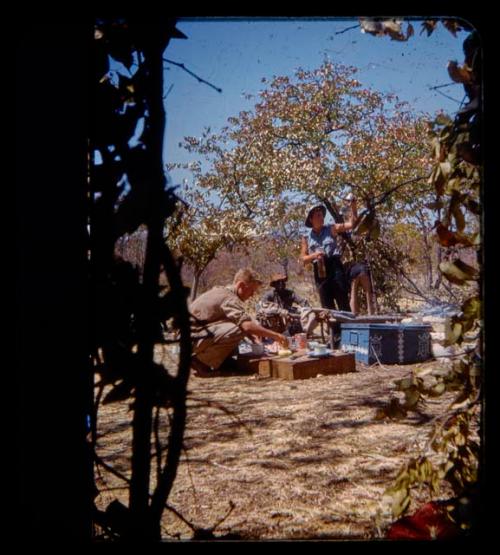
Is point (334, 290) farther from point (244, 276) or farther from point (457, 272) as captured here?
point (457, 272)

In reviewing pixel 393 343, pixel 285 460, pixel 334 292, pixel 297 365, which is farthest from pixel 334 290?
pixel 285 460

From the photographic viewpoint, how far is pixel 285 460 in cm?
248

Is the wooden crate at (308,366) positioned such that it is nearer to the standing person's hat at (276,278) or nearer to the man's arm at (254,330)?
the man's arm at (254,330)

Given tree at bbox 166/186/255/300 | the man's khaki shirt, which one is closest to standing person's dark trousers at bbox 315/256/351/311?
the man's khaki shirt

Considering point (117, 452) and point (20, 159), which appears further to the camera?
point (117, 452)

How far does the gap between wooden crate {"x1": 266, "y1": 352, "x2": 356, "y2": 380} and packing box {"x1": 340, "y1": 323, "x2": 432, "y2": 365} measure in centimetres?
32

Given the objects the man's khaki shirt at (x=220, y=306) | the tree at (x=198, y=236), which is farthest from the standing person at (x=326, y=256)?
the tree at (x=198, y=236)

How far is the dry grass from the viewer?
5.80 ft

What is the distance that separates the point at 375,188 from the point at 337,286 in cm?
118

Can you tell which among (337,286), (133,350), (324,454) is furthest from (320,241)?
(133,350)

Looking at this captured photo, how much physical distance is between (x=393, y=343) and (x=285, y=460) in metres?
2.71

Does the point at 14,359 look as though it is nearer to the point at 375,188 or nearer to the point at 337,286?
the point at 375,188

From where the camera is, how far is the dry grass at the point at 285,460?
1.77 m

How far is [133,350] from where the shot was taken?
1016 mm
